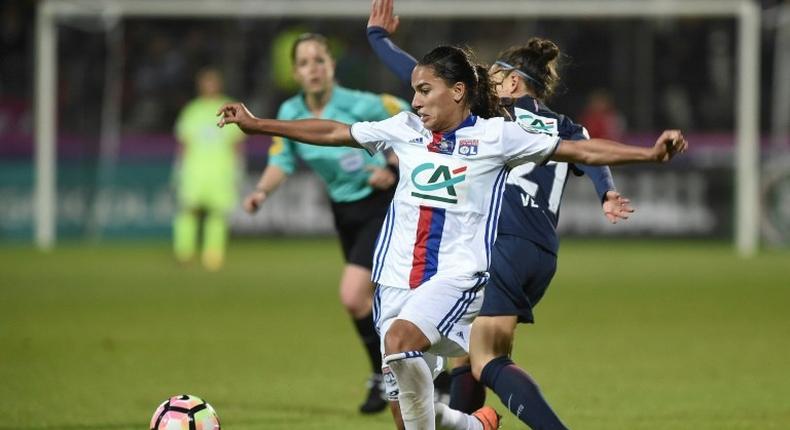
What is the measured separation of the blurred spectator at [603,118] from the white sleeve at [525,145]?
52.5ft

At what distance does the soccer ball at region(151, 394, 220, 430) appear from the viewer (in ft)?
19.9

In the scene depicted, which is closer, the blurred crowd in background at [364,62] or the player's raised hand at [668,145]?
the player's raised hand at [668,145]

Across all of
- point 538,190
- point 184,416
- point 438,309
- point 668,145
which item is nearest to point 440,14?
point 538,190

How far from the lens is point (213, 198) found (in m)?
18.1

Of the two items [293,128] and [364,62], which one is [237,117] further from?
[364,62]

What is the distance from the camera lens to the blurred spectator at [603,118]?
21547mm

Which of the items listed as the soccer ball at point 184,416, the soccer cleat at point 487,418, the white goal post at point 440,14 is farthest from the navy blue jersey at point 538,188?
the white goal post at point 440,14

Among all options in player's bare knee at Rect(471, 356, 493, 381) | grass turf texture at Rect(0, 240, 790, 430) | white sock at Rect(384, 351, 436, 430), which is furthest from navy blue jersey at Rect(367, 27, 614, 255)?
grass turf texture at Rect(0, 240, 790, 430)

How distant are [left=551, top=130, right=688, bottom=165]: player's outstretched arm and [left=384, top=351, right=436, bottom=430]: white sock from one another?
1.03 metres

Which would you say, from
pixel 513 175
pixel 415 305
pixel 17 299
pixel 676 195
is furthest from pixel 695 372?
pixel 676 195

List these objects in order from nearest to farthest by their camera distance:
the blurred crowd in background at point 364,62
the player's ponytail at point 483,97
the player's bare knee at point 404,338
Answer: the player's bare knee at point 404,338, the player's ponytail at point 483,97, the blurred crowd in background at point 364,62

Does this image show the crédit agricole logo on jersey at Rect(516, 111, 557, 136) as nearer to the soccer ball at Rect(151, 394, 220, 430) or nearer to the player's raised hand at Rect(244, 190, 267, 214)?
the soccer ball at Rect(151, 394, 220, 430)

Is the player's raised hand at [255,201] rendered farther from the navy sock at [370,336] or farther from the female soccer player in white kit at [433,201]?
the female soccer player in white kit at [433,201]

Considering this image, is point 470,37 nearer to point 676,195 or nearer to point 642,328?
point 676,195
